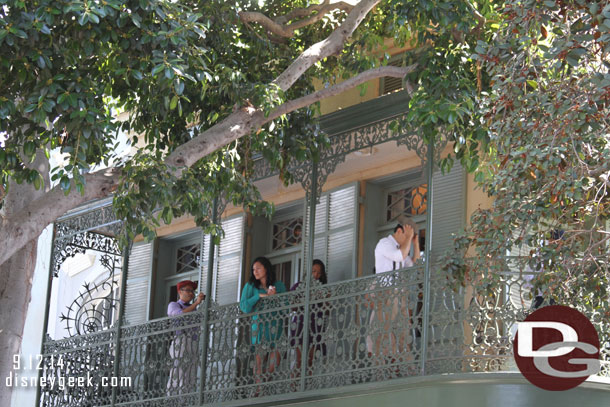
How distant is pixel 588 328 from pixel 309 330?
121 inches

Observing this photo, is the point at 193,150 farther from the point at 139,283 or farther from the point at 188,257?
the point at 139,283

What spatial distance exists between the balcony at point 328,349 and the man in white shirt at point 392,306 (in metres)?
0.02

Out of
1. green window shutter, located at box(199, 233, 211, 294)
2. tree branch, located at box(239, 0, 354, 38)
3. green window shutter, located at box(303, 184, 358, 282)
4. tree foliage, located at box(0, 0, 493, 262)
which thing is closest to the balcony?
green window shutter, located at box(199, 233, 211, 294)

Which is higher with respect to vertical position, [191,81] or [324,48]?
[324,48]

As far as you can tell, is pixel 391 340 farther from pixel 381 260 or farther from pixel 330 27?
pixel 330 27

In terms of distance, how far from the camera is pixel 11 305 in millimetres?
12305

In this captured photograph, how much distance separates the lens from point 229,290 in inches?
631

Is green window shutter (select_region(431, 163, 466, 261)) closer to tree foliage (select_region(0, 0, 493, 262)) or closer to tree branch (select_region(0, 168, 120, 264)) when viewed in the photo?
tree foliage (select_region(0, 0, 493, 262))

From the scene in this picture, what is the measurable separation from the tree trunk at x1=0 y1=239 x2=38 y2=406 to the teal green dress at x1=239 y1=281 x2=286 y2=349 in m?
2.54

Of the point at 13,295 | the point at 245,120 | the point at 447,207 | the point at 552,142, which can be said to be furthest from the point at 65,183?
the point at 447,207

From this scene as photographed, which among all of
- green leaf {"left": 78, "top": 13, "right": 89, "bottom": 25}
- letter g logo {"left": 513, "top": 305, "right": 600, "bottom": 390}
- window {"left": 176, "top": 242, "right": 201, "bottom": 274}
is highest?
window {"left": 176, "top": 242, "right": 201, "bottom": 274}

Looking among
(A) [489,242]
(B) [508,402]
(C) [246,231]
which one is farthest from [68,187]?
(C) [246,231]

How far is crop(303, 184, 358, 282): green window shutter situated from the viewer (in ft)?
47.9

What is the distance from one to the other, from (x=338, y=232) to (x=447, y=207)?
1684mm
